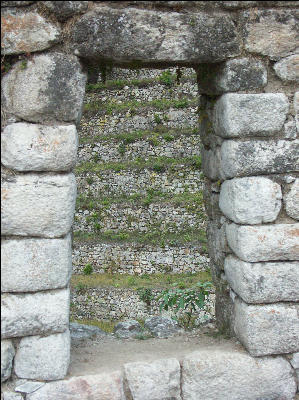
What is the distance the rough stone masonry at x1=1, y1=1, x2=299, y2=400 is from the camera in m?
2.58

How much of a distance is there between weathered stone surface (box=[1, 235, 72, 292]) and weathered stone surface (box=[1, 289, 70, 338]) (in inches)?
2.0

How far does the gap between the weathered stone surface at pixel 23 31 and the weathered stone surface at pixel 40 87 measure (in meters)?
0.08

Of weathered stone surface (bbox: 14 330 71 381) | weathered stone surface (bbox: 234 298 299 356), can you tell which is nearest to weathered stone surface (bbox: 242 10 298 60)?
weathered stone surface (bbox: 234 298 299 356)

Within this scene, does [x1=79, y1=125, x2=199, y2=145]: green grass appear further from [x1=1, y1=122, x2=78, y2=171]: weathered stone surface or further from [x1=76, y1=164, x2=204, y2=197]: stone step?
[x1=1, y1=122, x2=78, y2=171]: weathered stone surface

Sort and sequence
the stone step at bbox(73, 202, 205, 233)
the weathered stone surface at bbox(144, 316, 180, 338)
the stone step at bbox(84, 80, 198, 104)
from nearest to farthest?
the weathered stone surface at bbox(144, 316, 180, 338) < the stone step at bbox(73, 202, 205, 233) < the stone step at bbox(84, 80, 198, 104)

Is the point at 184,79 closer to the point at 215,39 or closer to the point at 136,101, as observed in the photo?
the point at 136,101

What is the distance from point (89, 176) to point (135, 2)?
506 inches

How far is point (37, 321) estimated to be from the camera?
2613 mm

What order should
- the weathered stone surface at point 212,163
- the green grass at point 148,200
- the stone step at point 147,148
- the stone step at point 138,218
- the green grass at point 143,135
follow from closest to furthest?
the weathered stone surface at point 212,163 → the stone step at point 138,218 → the green grass at point 148,200 → the stone step at point 147,148 → the green grass at point 143,135

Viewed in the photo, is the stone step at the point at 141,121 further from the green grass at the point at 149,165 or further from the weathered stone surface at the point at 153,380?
the weathered stone surface at the point at 153,380

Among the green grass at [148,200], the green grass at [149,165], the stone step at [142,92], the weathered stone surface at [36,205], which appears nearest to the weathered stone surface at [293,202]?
the weathered stone surface at [36,205]

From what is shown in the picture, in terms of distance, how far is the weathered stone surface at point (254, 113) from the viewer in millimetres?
2801

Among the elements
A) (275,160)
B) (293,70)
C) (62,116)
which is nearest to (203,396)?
(275,160)

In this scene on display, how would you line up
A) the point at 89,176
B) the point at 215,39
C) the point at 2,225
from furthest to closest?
the point at 89,176
the point at 215,39
the point at 2,225
